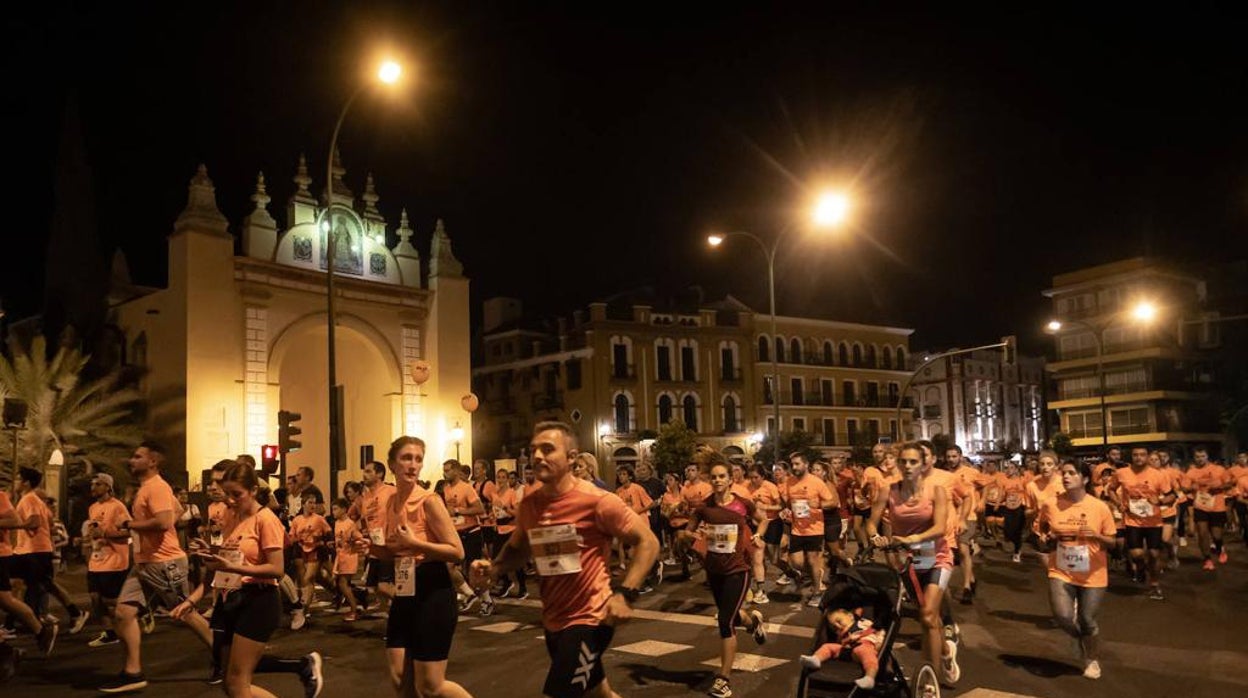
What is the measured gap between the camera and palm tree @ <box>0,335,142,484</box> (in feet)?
88.9

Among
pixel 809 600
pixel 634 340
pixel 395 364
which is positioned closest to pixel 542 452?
pixel 809 600

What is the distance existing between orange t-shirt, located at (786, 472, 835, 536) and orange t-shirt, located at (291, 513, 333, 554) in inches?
271

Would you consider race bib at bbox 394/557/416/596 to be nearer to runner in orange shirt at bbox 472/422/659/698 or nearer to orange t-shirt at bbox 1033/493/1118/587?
runner in orange shirt at bbox 472/422/659/698

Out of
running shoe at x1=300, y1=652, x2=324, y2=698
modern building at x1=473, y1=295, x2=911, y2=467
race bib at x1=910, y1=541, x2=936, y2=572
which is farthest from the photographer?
modern building at x1=473, y1=295, x2=911, y2=467

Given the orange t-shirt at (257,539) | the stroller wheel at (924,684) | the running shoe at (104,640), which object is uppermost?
the orange t-shirt at (257,539)

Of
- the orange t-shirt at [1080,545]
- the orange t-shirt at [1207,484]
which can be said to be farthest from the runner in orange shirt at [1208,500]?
the orange t-shirt at [1080,545]

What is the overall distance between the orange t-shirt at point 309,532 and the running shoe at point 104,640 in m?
2.81

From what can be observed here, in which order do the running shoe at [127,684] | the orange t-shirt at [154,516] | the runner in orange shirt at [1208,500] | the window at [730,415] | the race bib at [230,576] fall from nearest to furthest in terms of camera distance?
the race bib at [230,576]
the orange t-shirt at [154,516]
the running shoe at [127,684]
the runner in orange shirt at [1208,500]
the window at [730,415]

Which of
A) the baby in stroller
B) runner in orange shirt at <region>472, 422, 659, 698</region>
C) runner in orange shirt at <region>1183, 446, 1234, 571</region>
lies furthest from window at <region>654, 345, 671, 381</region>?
runner in orange shirt at <region>472, 422, 659, 698</region>

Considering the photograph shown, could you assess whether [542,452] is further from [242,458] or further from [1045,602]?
[1045,602]

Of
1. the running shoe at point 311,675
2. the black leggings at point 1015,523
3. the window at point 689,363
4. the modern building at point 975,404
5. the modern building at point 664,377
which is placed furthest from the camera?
the modern building at point 975,404

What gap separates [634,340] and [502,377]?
907 centimetres

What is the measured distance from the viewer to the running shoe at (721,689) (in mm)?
8133

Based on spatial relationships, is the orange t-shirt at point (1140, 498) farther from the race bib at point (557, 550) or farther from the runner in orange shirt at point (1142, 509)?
the race bib at point (557, 550)
